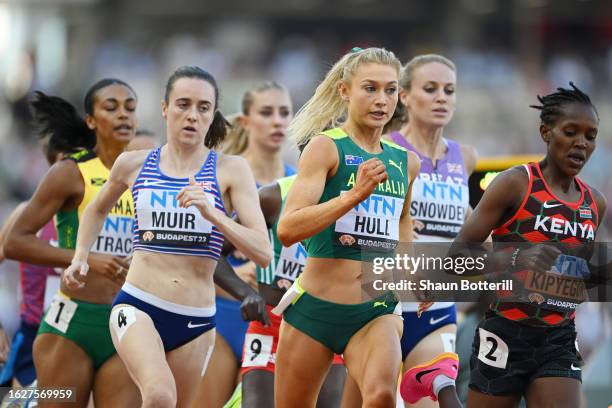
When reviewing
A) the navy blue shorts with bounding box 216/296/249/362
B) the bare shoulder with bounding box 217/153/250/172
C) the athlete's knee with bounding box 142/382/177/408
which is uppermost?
the bare shoulder with bounding box 217/153/250/172

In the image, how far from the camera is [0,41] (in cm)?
3166

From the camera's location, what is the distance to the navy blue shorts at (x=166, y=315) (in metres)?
7.48

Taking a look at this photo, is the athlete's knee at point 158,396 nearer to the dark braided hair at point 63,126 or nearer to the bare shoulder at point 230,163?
the bare shoulder at point 230,163

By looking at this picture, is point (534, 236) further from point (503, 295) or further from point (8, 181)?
point (8, 181)

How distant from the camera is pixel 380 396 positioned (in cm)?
688

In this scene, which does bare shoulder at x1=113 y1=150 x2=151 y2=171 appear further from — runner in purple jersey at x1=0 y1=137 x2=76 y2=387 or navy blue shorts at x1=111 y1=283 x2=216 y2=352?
runner in purple jersey at x1=0 y1=137 x2=76 y2=387

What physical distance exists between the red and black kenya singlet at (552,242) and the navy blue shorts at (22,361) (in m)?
4.29

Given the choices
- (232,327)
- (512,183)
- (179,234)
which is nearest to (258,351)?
(232,327)

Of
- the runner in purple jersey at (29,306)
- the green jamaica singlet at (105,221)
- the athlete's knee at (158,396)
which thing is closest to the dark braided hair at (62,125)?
the runner in purple jersey at (29,306)

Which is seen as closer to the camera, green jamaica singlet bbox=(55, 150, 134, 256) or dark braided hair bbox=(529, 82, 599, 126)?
dark braided hair bbox=(529, 82, 599, 126)

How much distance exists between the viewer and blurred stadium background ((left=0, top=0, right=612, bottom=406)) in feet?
83.1

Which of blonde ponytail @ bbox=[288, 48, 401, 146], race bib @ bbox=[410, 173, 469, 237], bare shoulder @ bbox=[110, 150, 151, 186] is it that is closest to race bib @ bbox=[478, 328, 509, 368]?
blonde ponytail @ bbox=[288, 48, 401, 146]

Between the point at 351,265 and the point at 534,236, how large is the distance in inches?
39.9

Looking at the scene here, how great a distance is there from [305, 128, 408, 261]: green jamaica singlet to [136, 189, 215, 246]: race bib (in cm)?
64
